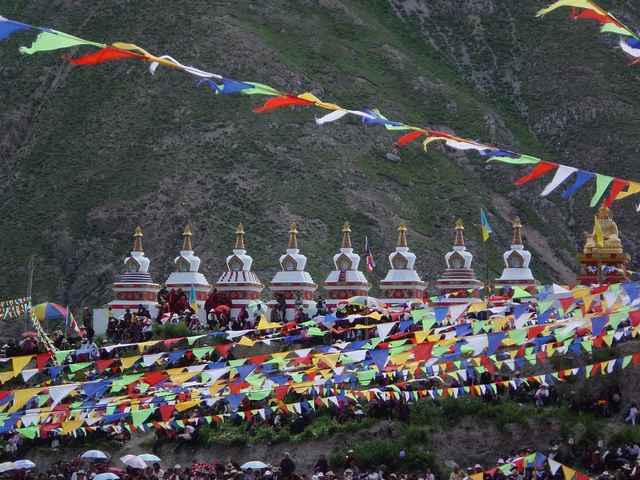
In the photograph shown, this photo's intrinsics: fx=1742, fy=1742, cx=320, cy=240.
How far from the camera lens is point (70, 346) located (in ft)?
147

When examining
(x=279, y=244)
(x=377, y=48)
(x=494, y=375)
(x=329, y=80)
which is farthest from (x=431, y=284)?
(x=494, y=375)

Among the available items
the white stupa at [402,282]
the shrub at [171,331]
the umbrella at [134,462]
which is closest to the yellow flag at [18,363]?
the umbrella at [134,462]

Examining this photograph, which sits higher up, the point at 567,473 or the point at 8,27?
the point at 8,27

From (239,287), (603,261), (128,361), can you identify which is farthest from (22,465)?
(603,261)

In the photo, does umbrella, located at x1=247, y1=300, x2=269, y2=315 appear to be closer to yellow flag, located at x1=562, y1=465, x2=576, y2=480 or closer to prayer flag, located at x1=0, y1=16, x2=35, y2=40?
yellow flag, located at x1=562, y1=465, x2=576, y2=480

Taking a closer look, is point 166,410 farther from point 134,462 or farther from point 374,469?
point 374,469

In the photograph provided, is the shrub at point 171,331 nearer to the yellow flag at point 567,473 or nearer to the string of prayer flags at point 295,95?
the yellow flag at point 567,473

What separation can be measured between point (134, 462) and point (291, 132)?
152 ft

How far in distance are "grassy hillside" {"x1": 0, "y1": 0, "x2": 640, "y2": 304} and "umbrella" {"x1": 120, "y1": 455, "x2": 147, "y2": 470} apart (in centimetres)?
3270

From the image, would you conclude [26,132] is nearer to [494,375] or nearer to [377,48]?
[377,48]

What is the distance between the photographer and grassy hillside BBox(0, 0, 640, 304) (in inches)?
3051

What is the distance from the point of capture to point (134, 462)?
37.7m

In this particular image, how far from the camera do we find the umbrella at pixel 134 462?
37594 millimetres

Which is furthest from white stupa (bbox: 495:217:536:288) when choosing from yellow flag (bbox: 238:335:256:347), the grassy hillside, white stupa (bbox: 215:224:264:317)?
the grassy hillside
